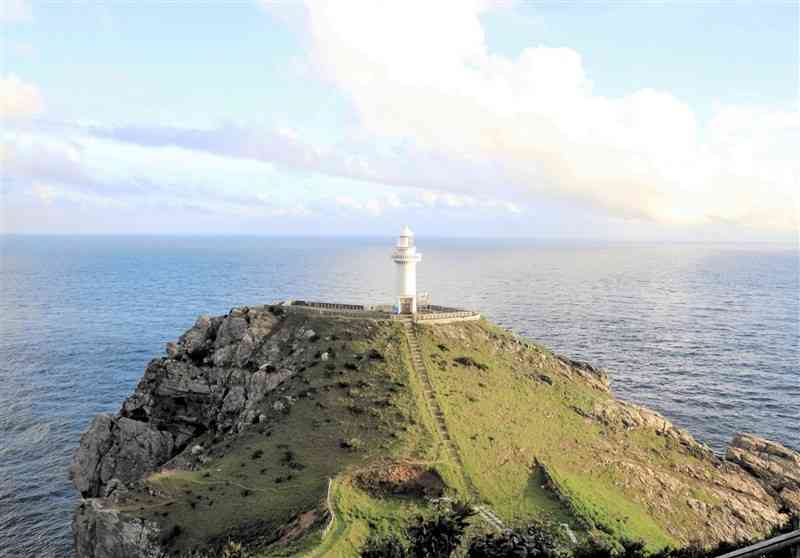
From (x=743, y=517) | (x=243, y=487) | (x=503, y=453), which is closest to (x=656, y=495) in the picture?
(x=743, y=517)

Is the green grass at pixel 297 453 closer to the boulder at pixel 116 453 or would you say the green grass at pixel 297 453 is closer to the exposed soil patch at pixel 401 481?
the exposed soil patch at pixel 401 481

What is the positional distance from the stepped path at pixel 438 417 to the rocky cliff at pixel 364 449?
0.64 metres

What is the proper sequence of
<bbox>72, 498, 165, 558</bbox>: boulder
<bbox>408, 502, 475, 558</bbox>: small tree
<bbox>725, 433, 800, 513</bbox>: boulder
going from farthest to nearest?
<bbox>725, 433, 800, 513</bbox>: boulder < <bbox>72, 498, 165, 558</bbox>: boulder < <bbox>408, 502, 475, 558</bbox>: small tree

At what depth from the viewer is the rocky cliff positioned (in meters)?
41.7

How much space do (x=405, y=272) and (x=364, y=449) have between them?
31.0m

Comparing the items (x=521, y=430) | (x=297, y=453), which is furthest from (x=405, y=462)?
(x=521, y=430)

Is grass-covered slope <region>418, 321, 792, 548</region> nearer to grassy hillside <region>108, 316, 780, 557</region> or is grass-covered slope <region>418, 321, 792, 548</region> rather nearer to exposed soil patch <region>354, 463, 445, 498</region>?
grassy hillside <region>108, 316, 780, 557</region>

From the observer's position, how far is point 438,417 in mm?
55469

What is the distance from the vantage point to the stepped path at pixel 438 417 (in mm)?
42562

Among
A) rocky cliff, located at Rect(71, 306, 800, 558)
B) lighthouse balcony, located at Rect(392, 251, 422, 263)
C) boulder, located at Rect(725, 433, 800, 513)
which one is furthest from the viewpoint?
lighthouse balcony, located at Rect(392, 251, 422, 263)

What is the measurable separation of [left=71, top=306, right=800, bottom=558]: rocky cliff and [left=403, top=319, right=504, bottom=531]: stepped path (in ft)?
2.11

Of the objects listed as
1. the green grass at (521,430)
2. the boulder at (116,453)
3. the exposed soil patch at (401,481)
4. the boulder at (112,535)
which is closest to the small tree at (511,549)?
the green grass at (521,430)

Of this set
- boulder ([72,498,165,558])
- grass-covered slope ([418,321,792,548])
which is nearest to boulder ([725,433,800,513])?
grass-covered slope ([418,321,792,548])

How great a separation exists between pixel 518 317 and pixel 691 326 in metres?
42.7
